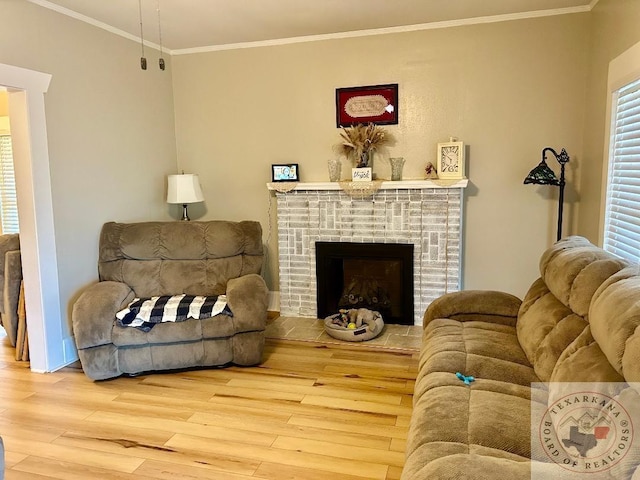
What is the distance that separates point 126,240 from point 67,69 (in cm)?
131

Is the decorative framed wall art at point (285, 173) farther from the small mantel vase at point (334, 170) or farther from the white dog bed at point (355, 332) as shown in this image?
the white dog bed at point (355, 332)

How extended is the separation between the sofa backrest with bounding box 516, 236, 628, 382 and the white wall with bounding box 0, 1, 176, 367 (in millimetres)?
3085

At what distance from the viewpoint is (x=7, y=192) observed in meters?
5.75

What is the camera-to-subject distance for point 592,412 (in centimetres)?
145

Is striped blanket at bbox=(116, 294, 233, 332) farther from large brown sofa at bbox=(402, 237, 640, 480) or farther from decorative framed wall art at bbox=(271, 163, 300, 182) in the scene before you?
large brown sofa at bbox=(402, 237, 640, 480)

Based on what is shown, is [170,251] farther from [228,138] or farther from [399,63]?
[399,63]

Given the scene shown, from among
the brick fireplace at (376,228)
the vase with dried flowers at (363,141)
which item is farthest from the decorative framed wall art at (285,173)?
the vase with dried flowers at (363,141)

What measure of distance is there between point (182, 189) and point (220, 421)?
2254mm

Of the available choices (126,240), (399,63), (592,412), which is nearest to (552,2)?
(399,63)

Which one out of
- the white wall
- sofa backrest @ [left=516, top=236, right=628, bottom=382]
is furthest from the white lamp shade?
sofa backrest @ [left=516, top=236, right=628, bottom=382]

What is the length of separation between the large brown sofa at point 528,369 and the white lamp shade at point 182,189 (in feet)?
8.37

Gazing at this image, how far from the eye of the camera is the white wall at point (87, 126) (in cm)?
321

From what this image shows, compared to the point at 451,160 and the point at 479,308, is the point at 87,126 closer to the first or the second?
the point at 451,160

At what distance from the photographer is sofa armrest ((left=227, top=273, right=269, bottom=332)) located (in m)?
3.22
